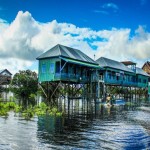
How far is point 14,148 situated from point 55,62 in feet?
79.5

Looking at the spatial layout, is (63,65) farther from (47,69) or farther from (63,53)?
(47,69)

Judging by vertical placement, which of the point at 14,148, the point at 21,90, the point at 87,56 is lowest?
the point at 14,148

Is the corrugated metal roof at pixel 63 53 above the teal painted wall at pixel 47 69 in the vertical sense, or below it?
above

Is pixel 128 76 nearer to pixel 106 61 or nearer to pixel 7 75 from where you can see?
pixel 106 61

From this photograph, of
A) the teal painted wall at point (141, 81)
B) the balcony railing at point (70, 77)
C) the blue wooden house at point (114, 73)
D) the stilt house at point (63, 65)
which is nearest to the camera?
the balcony railing at point (70, 77)

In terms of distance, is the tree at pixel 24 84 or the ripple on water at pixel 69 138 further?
the tree at pixel 24 84

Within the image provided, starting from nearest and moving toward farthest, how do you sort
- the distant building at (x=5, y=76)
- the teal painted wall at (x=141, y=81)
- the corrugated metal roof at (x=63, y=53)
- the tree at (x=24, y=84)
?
the corrugated metal roof at (x=63, y=53)
the tree at (x=24, y=84)
the teal painted wall at (x=141, y=81)
the distant building at (x=5, y=76)

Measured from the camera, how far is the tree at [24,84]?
2109 inches

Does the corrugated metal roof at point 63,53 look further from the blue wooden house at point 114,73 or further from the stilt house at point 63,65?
the blue wooden house at point 114,73

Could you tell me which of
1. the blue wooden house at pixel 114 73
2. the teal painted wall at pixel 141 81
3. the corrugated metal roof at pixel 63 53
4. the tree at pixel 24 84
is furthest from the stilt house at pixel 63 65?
the teal painted wall at pixel 141 81

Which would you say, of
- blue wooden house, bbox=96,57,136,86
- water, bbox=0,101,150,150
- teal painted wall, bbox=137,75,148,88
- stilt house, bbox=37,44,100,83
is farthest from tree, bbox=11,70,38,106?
water, bbox=0,101,150,150

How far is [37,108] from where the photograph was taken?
1304 inches

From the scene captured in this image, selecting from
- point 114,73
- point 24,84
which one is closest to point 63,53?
point 24,84

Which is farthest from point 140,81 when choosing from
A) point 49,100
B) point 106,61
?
point 49,100
